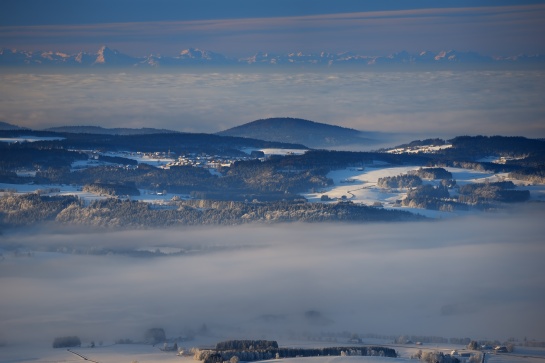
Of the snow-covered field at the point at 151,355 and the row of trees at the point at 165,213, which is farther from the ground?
the row of trees at the point at 165,213

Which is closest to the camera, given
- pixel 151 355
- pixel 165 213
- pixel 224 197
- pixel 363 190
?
pixel 151 355

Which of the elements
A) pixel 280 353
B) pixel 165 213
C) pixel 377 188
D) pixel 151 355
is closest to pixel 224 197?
pixel 165 213

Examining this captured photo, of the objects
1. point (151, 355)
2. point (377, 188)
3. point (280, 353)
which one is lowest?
point (151, 355)

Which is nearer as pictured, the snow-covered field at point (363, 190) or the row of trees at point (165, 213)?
the row of trees at point (165, 213)

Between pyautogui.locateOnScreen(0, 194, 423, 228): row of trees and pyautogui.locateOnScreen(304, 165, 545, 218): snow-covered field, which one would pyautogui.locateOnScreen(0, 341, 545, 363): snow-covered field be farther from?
pyautogui.locateOnScreen(304, 165, 545, 218): snow-covered field

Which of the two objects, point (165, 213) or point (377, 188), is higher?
point (377, 188)

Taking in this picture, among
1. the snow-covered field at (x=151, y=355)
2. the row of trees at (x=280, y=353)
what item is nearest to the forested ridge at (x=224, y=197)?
the snow-covered field at (x=151, y=355)

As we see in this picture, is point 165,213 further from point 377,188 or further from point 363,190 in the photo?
point 377,188

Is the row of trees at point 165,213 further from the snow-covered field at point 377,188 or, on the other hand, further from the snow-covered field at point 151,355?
the snow-covered field at point 151,355

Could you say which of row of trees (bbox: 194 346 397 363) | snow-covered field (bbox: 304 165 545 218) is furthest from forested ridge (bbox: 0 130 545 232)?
row of trees (bbox: 194 346 397 363)

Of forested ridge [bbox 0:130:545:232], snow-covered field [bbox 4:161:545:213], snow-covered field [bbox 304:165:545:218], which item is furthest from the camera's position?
snow-covered field [bbox 4:161:545:213]

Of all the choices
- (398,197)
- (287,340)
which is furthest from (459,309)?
(398,197)
